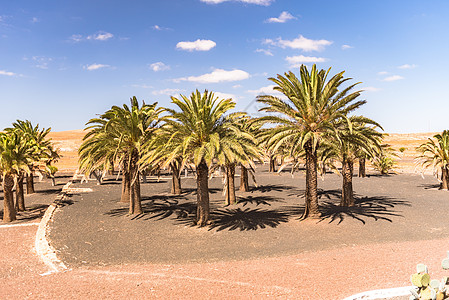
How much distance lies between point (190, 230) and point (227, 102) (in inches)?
265

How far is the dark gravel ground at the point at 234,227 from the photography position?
1327cm

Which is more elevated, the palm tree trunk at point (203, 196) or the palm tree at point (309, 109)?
the palm tree at point (309, 109)

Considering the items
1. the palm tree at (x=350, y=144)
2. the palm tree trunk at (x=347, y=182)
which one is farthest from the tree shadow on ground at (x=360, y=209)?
the palm tree at (x=350, y=144)

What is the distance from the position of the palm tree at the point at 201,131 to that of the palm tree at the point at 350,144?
18.1 feet

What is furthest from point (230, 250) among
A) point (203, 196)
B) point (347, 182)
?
point (347, 182)

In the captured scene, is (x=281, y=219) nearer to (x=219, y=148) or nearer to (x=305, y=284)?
(x=219, y=148)

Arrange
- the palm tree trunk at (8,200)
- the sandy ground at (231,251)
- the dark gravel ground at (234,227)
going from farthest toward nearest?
the palm tree trunk at (8,200), the dark gravel ground at (234,227), the sandy ground at (231,251)

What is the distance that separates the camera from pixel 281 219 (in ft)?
60.0

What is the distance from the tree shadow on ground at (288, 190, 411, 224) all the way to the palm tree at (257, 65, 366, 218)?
2.12 metres

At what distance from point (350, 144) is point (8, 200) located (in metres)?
20.6

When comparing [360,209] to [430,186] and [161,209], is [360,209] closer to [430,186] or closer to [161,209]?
[161,209]

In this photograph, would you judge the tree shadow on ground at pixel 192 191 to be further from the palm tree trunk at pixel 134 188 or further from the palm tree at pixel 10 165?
the palm tree at pixel 10 165

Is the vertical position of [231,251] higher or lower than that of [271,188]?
lower

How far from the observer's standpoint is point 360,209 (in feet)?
65.8
